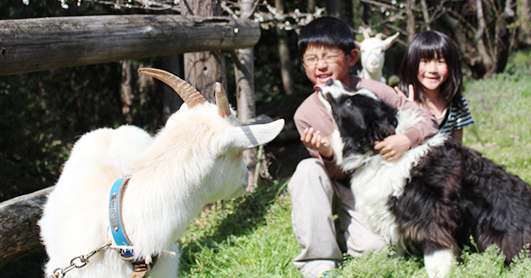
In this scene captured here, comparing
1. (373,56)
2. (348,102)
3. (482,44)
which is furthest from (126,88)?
(482,44)

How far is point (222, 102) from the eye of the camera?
195 centimetres

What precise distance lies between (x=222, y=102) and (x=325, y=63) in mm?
1422

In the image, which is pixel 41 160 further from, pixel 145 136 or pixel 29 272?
pixel 145 136

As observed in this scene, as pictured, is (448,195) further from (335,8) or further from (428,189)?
(335,8)

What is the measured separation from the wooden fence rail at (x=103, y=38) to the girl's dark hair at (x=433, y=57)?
1560mm

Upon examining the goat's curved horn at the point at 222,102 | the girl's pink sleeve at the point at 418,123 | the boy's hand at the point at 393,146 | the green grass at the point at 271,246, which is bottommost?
the green grass at the point at 271,246

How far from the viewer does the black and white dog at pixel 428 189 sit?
2.64 m

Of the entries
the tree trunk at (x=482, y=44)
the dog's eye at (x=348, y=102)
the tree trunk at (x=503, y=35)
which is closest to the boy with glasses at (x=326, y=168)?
the dog's eye at (x=348, y=102)

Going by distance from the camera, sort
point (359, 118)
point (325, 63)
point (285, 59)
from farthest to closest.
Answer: point (285, 59), point (325, 63), point (359, 118)

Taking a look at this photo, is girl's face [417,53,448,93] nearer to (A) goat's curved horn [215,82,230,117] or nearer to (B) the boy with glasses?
(B) the boy with glasses

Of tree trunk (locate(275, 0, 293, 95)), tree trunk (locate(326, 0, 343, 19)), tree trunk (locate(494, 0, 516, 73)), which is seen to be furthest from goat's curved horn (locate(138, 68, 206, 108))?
tree trunk (locate(494, 0, 516, 73))

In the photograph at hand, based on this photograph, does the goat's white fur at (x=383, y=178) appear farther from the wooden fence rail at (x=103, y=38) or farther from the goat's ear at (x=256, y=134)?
the wooden fence rail at (x=103, y=38)

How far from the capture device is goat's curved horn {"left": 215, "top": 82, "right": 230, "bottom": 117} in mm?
1879

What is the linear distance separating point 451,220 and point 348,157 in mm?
802
